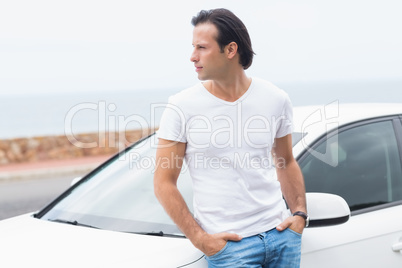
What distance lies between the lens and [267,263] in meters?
2.27

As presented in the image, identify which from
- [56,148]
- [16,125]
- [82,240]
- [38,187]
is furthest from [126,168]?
Result: [16,125]

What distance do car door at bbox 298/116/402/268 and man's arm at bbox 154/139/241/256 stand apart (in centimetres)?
53

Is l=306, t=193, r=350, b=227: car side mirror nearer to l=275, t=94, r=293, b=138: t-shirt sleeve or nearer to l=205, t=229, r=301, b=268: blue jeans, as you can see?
l=205, t=229, r=301, b=268: blue jeans

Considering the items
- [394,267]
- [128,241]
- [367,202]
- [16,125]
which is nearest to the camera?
[128,241]

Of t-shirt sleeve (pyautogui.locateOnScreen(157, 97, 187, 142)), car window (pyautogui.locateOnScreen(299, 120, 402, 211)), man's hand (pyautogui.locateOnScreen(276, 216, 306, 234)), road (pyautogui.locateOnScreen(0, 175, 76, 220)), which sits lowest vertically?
road (pyautogui.locateOnScreen(0, 175, 76, 220))

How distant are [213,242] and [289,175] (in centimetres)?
51

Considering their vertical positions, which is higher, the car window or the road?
the car window

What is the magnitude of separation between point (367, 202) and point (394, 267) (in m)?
0.34

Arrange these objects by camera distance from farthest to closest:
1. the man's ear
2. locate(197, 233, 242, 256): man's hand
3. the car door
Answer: the car door, the man's ear, locate(197, 233, 242, 256): man's hand

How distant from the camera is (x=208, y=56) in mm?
2242

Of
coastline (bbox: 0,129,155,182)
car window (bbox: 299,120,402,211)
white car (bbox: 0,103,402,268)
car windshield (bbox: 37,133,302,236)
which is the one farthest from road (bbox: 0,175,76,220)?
car window (bbox: 299,120,402,211)

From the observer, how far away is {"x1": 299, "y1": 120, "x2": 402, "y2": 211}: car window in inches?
113

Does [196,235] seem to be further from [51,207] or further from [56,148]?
[56,148]

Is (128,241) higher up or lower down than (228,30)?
lower down
